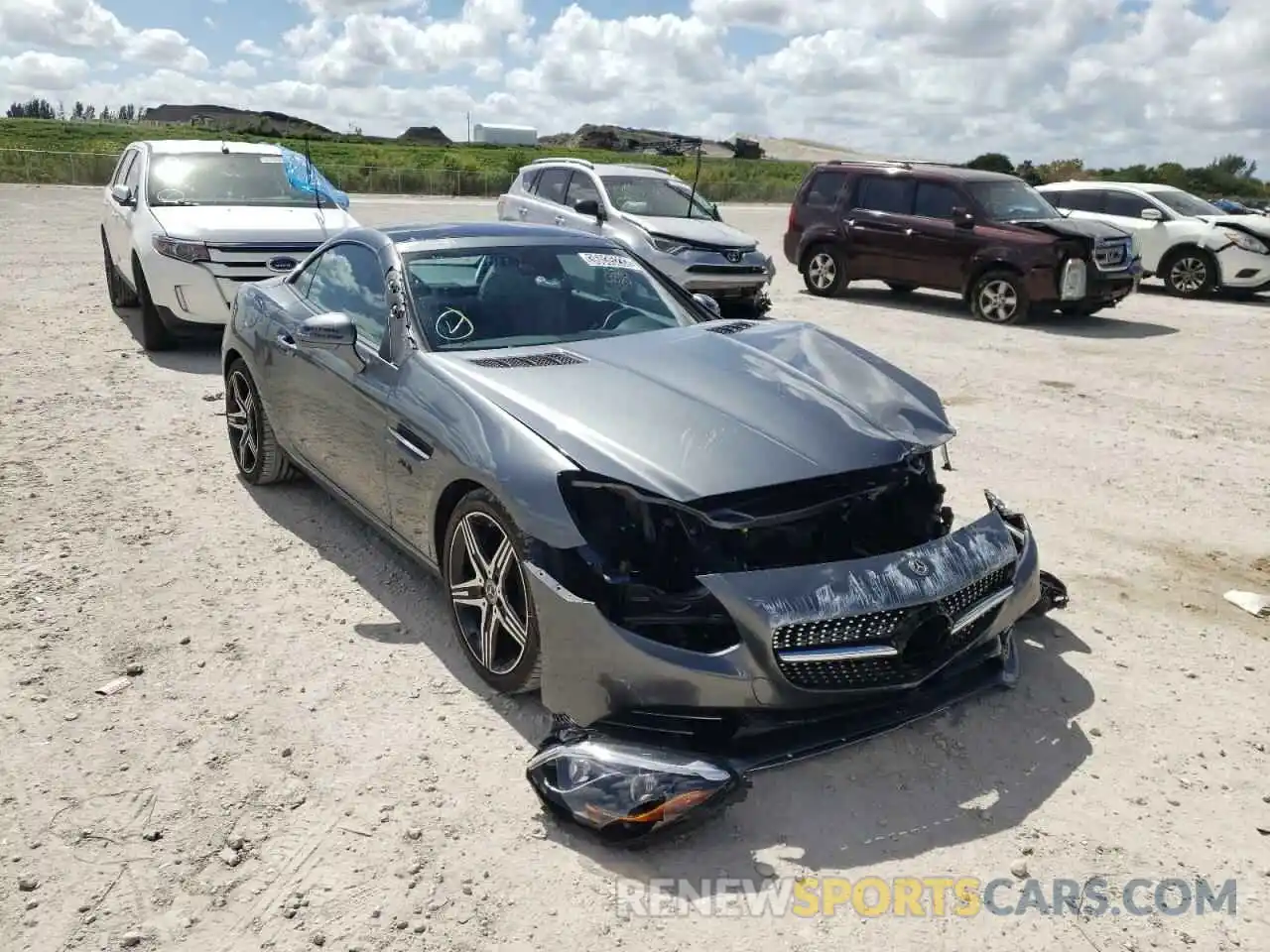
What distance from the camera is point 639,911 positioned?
2.76 metres

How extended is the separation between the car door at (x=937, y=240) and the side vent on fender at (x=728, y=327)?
909 centimetres

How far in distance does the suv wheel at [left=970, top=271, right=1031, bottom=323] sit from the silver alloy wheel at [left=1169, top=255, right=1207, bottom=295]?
4.63m

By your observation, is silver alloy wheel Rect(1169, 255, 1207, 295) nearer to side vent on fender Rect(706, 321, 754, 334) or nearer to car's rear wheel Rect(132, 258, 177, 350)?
side vent on fender Rect(706, 321, 754, 334)

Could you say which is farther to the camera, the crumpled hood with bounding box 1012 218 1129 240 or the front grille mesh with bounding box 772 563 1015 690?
the crumpled hood with bounding box 1012 218 1129 240

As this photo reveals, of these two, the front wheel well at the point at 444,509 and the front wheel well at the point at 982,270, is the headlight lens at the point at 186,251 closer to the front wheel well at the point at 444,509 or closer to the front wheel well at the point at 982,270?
the front wheel well at the point at 444,509

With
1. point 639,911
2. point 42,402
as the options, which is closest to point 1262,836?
point 639,911

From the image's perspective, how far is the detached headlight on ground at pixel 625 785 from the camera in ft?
9.51

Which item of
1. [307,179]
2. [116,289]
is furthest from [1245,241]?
[116,289]

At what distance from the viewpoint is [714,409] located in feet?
12.0

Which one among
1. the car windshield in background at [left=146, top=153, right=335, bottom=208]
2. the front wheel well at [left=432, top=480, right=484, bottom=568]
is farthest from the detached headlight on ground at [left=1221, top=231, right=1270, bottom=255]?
the front wheel well at [left=432, top=480, right=484, bottom=568]

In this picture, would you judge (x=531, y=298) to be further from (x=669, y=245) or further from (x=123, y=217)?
(x=669, y=245)

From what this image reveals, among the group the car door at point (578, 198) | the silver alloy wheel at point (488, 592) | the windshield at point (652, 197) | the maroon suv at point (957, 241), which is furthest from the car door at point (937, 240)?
the silver alloy wheel at point (488, 592)

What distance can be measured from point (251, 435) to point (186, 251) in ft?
11.7

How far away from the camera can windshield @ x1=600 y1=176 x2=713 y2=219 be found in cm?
1288
